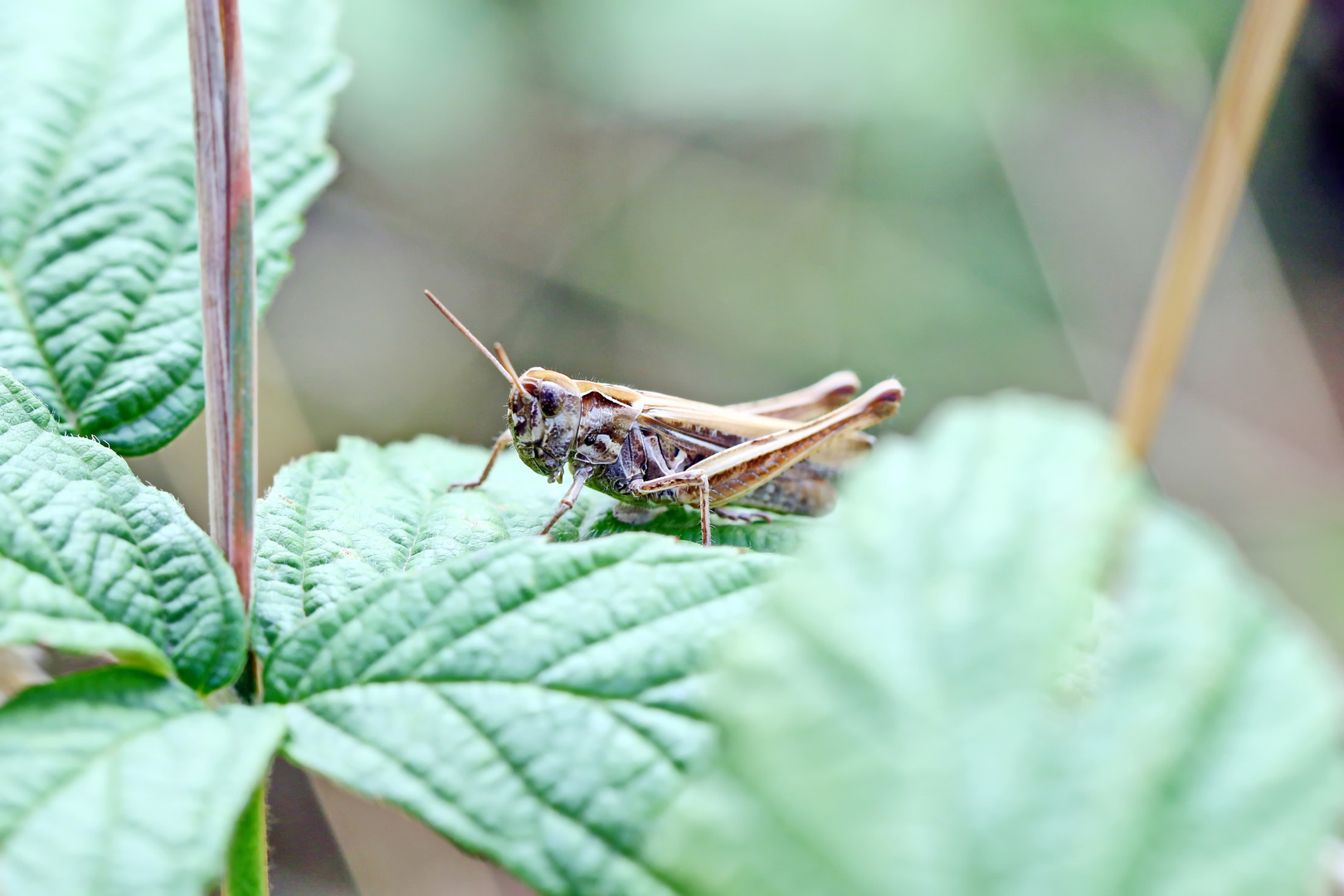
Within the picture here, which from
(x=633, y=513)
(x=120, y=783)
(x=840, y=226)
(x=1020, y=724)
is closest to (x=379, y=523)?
(x=120, y=783)

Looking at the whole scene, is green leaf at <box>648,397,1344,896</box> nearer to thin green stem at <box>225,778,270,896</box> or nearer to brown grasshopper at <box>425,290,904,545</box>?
thin green stem at <box>225,778,270,896</box>

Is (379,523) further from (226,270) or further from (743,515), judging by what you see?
(743,515)

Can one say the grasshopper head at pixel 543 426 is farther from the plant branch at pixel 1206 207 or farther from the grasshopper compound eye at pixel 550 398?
the plant branch at pixel 1206 207

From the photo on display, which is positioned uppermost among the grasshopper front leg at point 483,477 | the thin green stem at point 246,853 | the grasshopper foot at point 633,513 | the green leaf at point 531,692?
the green leaf at point 531,692

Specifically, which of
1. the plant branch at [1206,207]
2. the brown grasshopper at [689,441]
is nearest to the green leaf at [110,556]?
the brown grasshopper at [689,441]

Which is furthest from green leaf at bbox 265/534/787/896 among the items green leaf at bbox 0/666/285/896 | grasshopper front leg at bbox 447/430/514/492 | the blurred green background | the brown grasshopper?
the blurred green background

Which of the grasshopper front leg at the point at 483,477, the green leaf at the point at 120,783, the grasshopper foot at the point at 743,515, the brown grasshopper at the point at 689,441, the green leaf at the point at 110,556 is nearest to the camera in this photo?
the green leaf at the point at 120,783
